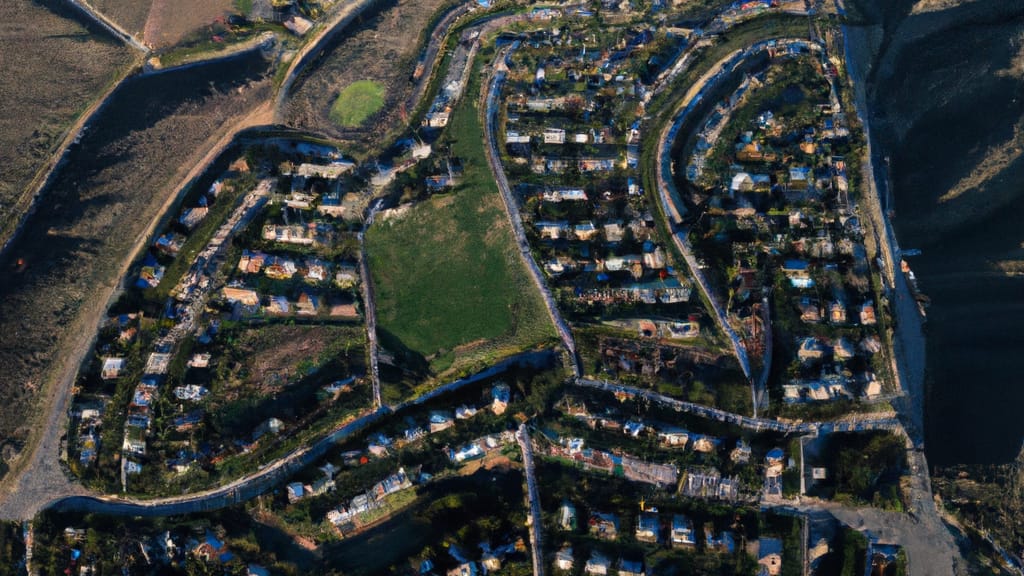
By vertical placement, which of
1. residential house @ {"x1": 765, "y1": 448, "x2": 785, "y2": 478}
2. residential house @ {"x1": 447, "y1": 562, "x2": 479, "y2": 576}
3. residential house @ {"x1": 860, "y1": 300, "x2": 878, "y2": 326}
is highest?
residential house @ {"x1": 860, "y1": 300, "x2": 878, "y2": 326}

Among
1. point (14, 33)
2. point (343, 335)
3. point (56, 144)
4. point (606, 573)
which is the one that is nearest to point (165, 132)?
point (56, 144)

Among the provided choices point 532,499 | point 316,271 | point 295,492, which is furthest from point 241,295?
point 532,499

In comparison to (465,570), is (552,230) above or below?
above

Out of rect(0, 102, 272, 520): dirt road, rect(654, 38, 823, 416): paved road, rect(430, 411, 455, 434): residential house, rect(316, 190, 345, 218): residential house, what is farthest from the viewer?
rect(316, 190, 345, 218): residential house

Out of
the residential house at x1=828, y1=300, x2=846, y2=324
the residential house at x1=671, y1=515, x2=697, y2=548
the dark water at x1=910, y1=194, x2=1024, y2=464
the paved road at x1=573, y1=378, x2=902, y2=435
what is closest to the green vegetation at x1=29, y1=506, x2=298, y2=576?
the paved road at x1=573, y1=378, x2=902, y2=435

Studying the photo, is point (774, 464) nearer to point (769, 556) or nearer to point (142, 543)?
point (769, 556)

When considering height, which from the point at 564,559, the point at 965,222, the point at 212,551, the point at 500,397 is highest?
the point at 965,222

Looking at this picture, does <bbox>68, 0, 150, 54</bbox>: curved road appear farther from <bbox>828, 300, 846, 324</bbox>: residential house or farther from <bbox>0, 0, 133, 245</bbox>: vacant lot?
<bbox>828, 300, 846, 324</bbox>: residential house
